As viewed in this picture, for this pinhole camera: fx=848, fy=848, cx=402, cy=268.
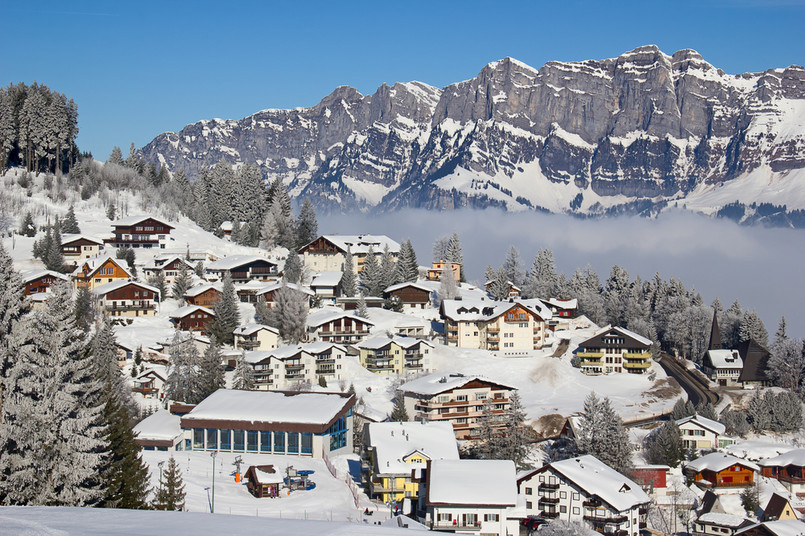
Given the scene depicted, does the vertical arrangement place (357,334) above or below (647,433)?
above

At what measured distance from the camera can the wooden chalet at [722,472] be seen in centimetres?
6588

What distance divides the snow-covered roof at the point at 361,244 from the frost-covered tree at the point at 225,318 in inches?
1237

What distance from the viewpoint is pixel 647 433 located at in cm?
7844

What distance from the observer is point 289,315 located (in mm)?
92312

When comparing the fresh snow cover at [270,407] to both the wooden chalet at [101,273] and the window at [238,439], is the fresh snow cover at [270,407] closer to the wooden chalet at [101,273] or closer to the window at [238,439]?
the window at [238,439]

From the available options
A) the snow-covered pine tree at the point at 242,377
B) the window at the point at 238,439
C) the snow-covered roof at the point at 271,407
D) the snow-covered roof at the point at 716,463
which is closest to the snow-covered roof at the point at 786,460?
the snow-covered roof at the point at 716,463

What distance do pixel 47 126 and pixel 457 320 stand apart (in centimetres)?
6628

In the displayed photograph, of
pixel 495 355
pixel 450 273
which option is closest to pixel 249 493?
pixel 495 355

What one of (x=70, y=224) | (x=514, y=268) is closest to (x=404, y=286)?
(x=70, y=224)

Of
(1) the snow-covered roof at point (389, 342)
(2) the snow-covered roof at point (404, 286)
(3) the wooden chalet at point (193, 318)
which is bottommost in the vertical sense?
(1) the snow-covered roof at point (389, 342)

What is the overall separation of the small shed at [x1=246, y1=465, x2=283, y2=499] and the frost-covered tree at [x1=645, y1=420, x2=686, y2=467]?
37965mm

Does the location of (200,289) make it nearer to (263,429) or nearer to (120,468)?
(263,429)

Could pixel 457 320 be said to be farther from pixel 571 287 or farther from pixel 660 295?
pixel 660 295

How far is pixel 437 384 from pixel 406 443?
63.8 feet
